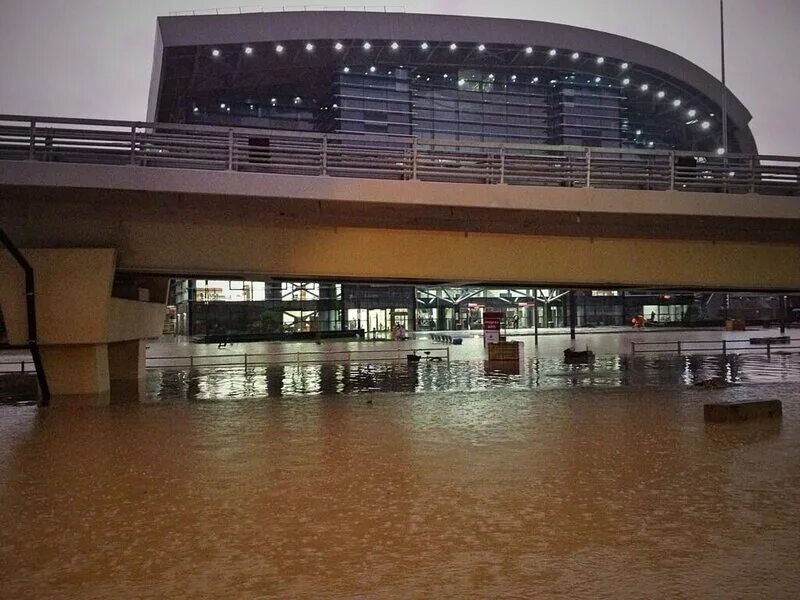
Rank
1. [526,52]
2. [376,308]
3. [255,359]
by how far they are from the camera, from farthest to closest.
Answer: [376,308] < [526,52] < [255,359]

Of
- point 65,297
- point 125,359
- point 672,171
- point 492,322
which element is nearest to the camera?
point 65,297

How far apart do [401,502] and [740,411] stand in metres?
8.52

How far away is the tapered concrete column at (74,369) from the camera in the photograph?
62.5ft

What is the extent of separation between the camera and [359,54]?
7081cm

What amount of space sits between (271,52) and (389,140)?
5402 cm

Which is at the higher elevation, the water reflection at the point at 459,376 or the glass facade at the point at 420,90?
the glass facade at the point at 420,90

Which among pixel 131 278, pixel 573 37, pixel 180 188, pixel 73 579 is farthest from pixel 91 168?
pixel 573 37

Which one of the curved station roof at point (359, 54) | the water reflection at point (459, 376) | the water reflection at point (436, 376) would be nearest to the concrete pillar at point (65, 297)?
the water reflection at point (436, 376)

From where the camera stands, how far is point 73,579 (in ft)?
18.9

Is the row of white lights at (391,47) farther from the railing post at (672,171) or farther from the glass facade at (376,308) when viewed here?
the railing post at (672,171)

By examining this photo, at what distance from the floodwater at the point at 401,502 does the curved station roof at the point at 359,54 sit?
58.5 m

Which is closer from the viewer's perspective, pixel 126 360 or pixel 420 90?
pixel 126 360

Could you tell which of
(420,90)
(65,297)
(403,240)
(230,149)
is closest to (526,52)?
(420,90)

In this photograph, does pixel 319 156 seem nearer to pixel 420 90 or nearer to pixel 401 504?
pixel 401 504
